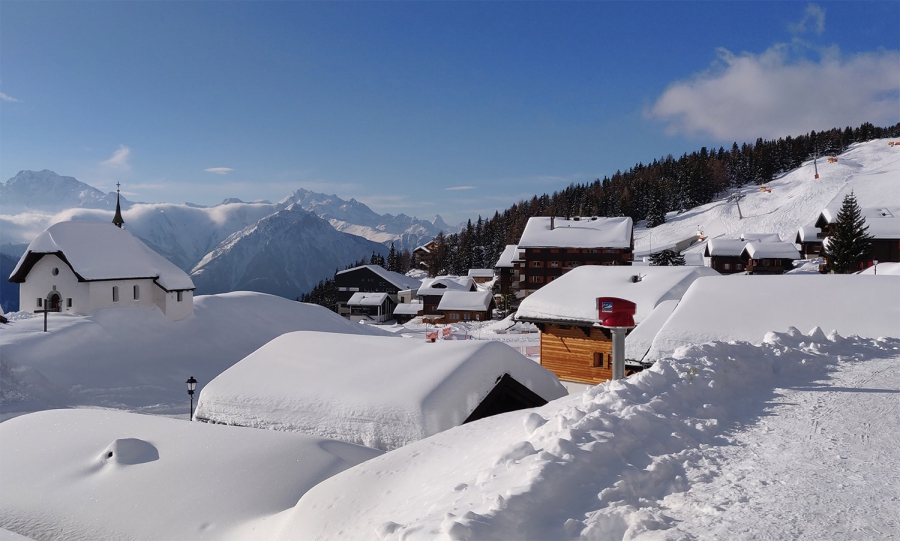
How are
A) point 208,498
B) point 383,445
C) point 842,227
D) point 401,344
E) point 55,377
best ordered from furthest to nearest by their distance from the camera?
point 842,227
point 55,377
point 401,344
point 383,445
point 208,498

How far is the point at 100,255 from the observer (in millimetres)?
30609

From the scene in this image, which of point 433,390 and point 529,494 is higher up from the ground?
point 529,494

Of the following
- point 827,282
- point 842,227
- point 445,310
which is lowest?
point 445,310

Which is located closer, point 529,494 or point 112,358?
point 529,494

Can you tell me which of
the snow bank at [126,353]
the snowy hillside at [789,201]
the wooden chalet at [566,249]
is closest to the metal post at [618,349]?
the snow bank at [126,353]

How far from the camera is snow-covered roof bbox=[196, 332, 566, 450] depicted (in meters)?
10.7

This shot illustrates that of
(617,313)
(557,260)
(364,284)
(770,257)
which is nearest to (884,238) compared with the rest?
(770,257)

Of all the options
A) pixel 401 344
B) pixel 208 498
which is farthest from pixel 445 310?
pixel 208 498

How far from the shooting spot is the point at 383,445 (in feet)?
34.6

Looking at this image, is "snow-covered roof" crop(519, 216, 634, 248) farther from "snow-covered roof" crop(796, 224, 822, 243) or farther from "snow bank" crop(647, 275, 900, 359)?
"snow bank" crop(647, 275, 900, 359)

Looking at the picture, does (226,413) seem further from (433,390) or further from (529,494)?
(529,494)

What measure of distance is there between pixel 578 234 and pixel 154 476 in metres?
51.4

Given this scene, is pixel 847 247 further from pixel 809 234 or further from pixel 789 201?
pixel 789 201

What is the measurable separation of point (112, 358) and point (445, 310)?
137 feet
